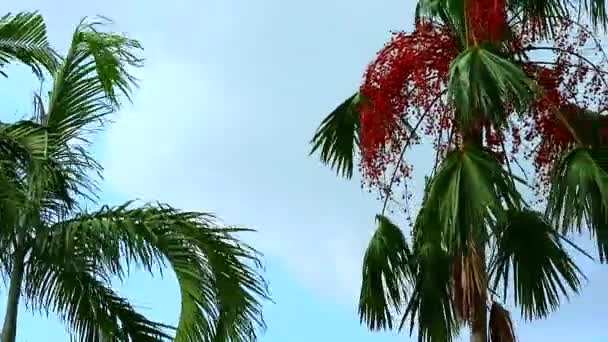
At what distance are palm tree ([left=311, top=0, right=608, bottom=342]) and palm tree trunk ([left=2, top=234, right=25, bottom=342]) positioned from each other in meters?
2.92

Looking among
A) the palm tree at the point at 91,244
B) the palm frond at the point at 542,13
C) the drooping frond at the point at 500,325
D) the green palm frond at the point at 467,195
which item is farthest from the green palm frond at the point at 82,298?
the palm frond at the point at 542,13

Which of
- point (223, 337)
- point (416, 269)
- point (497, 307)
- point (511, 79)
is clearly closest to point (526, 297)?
point (497, 307)

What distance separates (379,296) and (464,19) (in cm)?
247

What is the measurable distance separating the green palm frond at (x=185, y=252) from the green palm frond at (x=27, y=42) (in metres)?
1.30

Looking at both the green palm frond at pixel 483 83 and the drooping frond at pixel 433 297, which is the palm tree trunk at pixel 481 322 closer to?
the drooping frond at pixel 433 297

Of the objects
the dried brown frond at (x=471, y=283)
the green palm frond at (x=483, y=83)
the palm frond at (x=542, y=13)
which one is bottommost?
the dried brown frond at (x=471, y=283)

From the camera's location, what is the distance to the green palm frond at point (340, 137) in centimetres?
1028

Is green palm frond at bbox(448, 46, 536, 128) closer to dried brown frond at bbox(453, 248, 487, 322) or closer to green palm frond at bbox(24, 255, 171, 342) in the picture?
dried brown frond at bbox(453, 248, 487, 322)

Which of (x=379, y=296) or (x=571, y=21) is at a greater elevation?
(x=571, y=21)

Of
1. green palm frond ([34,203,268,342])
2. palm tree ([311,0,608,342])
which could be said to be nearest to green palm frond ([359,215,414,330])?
palm tree ([311,0,608,342])

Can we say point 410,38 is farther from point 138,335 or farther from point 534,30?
point 138,335

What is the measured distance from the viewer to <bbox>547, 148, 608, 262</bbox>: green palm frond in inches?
301

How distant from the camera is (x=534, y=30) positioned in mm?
9031

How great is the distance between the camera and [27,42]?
732 cm
